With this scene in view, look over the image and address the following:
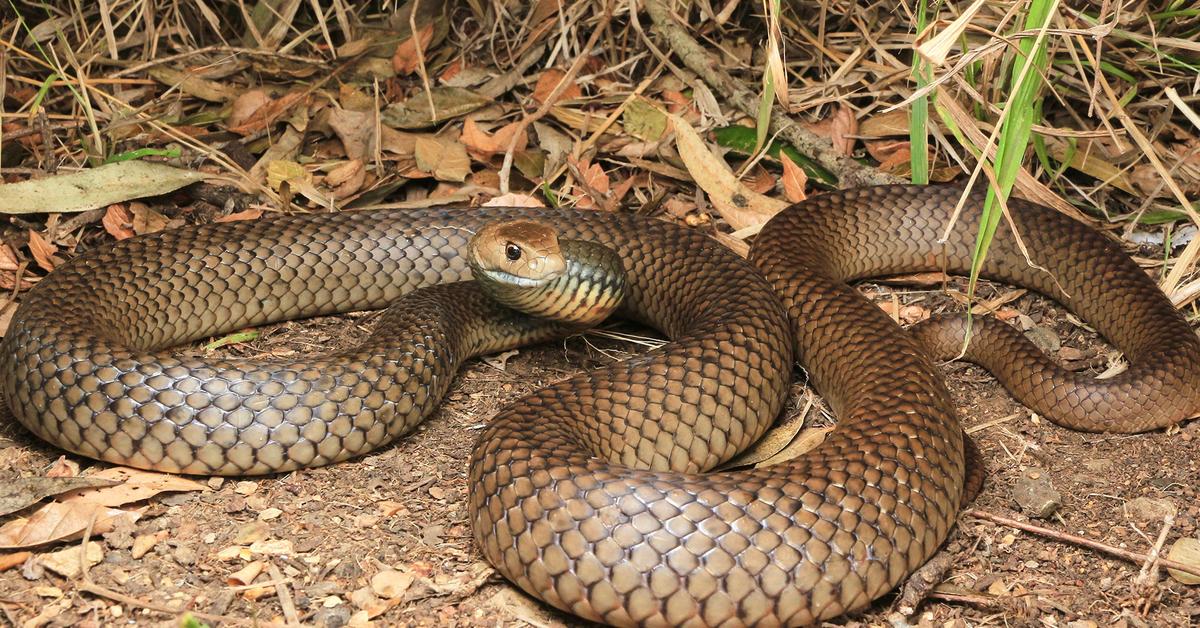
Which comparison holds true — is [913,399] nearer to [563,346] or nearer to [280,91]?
[563,346]

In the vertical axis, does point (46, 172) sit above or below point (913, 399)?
above

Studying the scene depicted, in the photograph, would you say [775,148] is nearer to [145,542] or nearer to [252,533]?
[252,533]

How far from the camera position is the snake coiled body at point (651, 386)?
354 cm

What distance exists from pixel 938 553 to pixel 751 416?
3.26ft

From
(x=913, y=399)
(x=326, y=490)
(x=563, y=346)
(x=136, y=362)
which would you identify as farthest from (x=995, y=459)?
(x=136, y=362)

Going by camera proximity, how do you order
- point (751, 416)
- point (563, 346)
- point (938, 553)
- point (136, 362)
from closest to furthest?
point (938, 553) < point (136, 362) < point (751, 416) < point (563, 346)

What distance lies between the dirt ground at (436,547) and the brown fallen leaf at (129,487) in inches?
2.0

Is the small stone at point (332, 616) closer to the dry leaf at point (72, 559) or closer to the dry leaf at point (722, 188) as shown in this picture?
the dry leaf at point (72, 559)

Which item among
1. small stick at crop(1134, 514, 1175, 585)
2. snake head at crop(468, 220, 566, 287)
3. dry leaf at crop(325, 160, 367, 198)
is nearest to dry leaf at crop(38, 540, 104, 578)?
snake head at crop(468, 220, 566, 287)

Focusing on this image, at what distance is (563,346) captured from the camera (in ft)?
18.6

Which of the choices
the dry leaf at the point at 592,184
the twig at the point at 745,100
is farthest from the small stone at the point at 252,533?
the twig at the point at 745,100

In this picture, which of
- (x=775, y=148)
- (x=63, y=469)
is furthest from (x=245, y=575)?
(x=775, y=148)

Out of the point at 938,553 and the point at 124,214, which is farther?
the point at 124,214

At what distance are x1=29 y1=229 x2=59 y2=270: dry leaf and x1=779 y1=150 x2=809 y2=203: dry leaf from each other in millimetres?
3901
